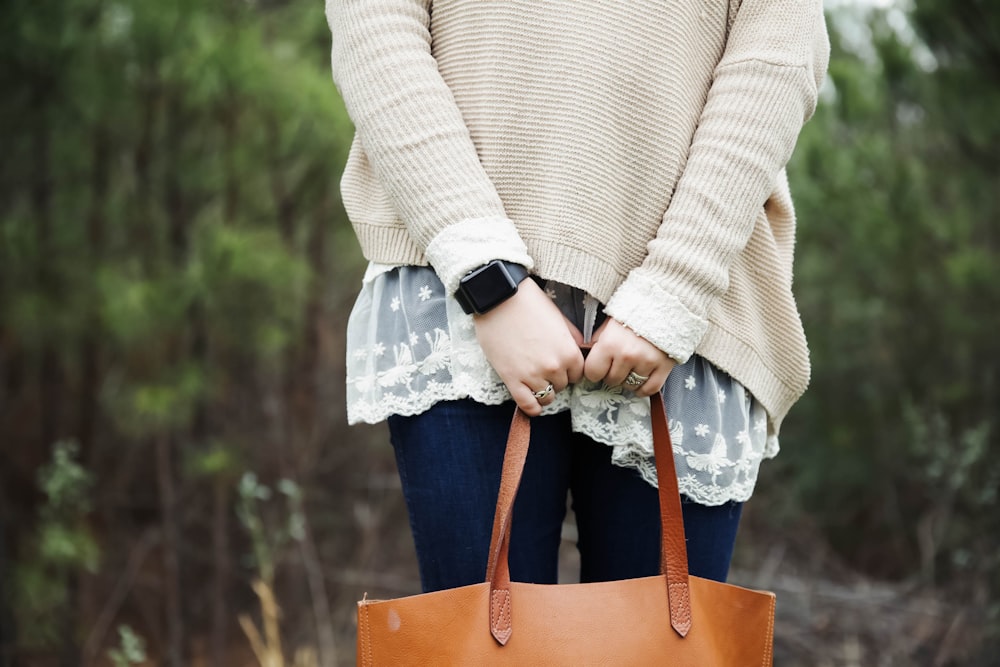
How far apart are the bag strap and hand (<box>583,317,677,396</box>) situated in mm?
49

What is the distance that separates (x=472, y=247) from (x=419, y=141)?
0.42 ft

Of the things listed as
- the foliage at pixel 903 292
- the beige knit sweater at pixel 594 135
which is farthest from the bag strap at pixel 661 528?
the foliage at pixel 903 292

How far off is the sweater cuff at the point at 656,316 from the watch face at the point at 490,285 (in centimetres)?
11

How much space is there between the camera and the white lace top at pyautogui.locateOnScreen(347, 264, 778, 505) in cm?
87

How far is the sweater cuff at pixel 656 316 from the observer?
32.5 inches

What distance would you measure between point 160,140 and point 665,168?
8.87 feet

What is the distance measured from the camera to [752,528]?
4160mm

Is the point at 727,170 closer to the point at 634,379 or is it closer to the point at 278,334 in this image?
the point at 634,379

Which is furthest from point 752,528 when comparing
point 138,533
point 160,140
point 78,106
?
point 78,106

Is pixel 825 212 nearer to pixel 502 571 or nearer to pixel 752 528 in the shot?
pixel 752 528

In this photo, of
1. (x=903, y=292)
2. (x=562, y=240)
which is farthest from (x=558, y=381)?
(x=903, y=292)

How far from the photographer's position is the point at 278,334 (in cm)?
307

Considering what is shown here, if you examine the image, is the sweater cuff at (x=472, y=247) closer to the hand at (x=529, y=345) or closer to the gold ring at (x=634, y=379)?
the hand at (x=529, y=345)

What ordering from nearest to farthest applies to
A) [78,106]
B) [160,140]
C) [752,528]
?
1. [78,106]
2. [160,140]
3. [752,528]
